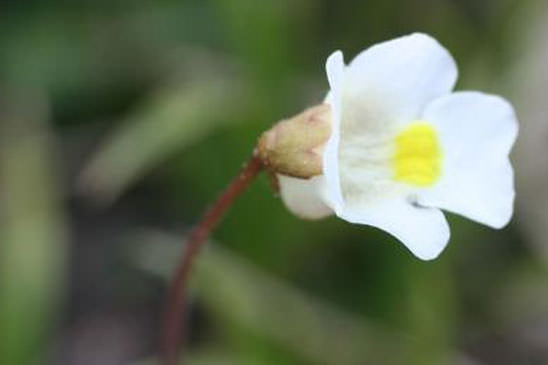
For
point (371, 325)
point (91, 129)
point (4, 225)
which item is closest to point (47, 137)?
point (91, 129)

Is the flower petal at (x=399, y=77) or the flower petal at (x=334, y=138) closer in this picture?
the flower petal at (x=334, y=138)

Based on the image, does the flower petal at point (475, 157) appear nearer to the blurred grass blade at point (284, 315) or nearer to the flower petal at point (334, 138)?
the flower petal at point (334, 138)

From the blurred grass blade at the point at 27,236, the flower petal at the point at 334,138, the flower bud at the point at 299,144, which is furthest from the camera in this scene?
the blurred grass blade at the point at 27,236

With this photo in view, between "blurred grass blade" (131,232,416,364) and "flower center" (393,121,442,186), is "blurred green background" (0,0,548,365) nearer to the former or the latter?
"blurred grass blade" (131,232,416,364)

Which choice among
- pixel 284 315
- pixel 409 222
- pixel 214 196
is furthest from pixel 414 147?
pixel 214 196

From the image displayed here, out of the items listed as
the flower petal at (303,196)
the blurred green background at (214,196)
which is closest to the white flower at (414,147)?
Answer: the flower petal at (303,196)

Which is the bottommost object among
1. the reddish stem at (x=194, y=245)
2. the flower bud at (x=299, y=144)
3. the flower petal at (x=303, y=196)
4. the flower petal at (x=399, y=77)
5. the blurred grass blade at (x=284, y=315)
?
the blurred grass blade at (x=284, y=315)
